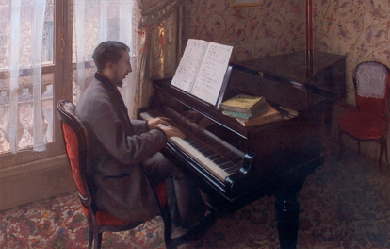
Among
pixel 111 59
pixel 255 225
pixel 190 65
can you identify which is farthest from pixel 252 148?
pixel 255 225

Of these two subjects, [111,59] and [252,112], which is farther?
[111,59]

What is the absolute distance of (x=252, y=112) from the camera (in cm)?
171

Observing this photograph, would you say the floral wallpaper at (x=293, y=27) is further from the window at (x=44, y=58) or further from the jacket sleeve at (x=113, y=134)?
the jacket sleeve at (x=113, y=134)

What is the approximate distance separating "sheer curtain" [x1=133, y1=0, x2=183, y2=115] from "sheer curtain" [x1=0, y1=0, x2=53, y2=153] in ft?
2.32

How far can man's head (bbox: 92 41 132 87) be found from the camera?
5.92ft

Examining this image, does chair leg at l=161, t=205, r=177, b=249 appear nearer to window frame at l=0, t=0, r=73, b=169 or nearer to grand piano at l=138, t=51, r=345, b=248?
grand piano at l=138, t=51, r=345, b=248

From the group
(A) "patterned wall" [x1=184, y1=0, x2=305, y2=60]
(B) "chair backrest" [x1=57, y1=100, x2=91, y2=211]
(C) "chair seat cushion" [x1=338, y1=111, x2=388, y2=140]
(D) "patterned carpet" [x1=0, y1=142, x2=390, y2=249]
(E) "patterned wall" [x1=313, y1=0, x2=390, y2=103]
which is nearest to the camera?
(B) "chair backrest" [x1=57, y1=100, x2=91, y2=211]

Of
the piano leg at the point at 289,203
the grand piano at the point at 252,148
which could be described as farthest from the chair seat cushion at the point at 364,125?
the piano leg at the point at 289,203

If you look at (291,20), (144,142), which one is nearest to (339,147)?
(291,20)

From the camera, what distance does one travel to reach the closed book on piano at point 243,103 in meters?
1.73

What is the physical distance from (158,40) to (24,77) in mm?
1058

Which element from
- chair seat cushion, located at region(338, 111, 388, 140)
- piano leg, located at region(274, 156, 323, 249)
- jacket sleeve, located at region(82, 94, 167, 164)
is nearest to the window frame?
jacket sleeve, located at region(82, 94, 167, 164)

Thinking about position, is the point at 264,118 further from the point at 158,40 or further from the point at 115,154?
the point at 158,40

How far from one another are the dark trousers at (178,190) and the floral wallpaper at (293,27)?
148cm
